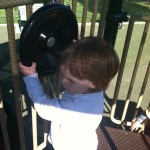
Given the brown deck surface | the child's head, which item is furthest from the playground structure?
the child's head

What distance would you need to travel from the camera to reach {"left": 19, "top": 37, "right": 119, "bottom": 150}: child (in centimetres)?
159

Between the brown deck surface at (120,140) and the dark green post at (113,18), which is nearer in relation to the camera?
the dark green post at (113,18)

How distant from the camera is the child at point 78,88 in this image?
1591 mm

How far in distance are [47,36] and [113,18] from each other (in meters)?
0.68

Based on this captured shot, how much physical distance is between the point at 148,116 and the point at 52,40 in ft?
5.04

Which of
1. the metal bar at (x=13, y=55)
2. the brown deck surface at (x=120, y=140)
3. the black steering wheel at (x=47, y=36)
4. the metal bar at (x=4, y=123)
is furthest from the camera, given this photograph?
the brown deck surface at (x=120, y=140)

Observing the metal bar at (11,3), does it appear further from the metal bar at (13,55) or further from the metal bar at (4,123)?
the metal bar at (4,123)

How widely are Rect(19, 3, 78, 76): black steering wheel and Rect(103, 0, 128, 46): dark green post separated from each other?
0.41 metres

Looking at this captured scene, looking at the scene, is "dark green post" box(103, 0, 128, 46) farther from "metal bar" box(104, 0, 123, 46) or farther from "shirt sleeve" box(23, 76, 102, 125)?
"shirt sleeve" box(23, 76, 102, 125)

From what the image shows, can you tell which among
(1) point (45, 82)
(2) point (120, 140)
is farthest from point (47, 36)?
(2) point (120, 140)

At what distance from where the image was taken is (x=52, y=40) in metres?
1.71

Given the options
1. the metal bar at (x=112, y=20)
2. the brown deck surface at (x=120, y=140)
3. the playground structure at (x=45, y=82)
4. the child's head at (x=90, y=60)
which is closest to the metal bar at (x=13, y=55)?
the playground structure at (x=45, y=82)

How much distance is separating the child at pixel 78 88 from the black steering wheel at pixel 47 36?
10cm

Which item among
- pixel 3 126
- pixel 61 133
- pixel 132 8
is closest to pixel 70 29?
pixel 61 133
